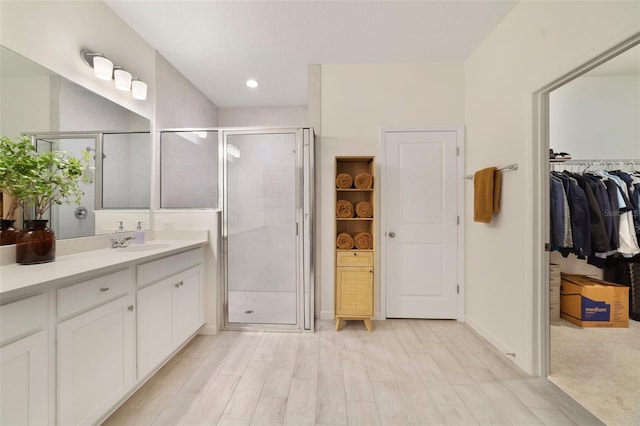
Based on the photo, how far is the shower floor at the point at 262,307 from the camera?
2564 millimetres

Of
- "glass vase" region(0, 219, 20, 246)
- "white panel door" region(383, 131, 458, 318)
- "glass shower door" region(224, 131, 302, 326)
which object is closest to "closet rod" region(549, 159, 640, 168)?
"white panel door" region(383, 131, 458, 318)

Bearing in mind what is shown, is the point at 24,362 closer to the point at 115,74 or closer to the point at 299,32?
the point at 115,74

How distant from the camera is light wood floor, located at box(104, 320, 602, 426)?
147 cm

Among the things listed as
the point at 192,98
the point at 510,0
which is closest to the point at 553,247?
the point at 510,0

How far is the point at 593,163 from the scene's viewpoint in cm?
273

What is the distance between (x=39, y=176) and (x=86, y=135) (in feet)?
1.68

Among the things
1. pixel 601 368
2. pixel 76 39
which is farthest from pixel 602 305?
pixel 76 39

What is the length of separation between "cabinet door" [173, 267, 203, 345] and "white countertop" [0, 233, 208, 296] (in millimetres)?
378

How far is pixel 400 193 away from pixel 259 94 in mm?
2443

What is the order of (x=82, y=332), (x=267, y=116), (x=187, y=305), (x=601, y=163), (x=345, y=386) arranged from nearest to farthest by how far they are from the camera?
(x=82, y=332)
(x=345, y=386)
(x=187, y=305)
(x=601, y=163)
(x=267, y=116)

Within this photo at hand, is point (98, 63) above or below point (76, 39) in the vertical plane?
below

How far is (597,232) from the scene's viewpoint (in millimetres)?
2279

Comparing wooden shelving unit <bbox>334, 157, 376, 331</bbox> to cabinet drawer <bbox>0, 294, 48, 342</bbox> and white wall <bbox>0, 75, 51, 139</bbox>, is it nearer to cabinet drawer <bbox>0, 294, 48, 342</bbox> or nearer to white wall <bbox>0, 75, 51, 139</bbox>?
cabinet drawer <bbox>0, 294, 48, 342</bbox>

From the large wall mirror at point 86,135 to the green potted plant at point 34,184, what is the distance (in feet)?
0.31
